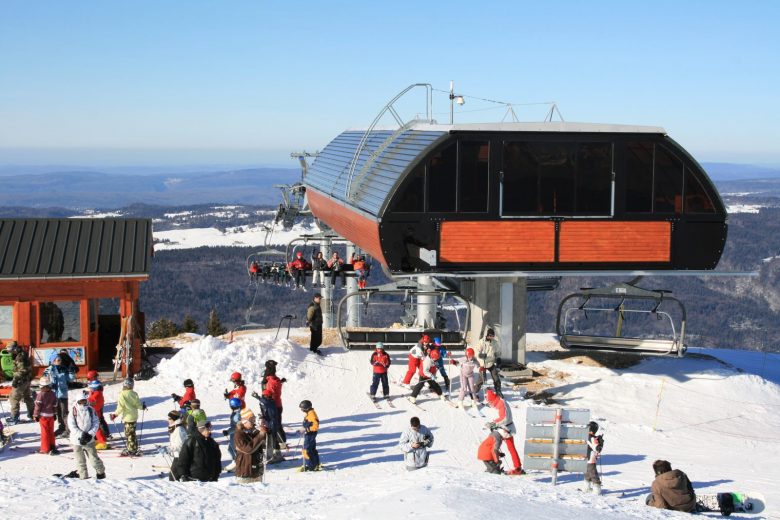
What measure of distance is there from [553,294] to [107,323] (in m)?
133

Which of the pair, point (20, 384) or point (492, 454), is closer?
point (492, 454)

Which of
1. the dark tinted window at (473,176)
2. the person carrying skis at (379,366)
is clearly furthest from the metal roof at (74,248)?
the dark tinted window at (473,176)

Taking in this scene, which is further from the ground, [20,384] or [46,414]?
[20,384]

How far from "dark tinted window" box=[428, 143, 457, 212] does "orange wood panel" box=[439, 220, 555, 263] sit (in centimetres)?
42

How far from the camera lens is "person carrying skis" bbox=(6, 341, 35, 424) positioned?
1736 cm

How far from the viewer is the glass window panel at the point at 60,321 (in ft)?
68.8

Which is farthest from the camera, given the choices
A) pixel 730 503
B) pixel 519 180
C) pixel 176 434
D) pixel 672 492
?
pixel 519 180

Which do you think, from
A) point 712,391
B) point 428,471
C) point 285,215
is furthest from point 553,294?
point 428,471

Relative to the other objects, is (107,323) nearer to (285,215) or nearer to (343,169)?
(343,169)

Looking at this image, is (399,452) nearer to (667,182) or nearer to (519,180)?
(519,180)

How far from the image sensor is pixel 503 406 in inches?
613

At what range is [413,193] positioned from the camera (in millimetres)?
20328

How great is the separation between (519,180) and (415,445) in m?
7.65

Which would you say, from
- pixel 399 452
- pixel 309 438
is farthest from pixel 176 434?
pixel 399 452
